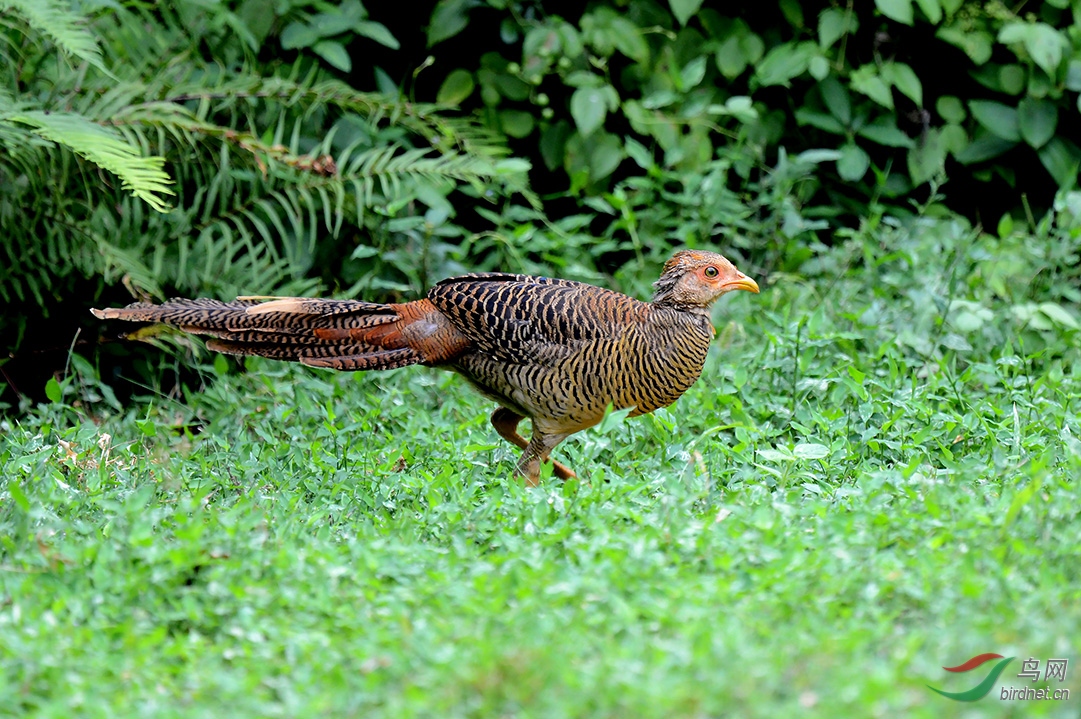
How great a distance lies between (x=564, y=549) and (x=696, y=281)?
1.58 m

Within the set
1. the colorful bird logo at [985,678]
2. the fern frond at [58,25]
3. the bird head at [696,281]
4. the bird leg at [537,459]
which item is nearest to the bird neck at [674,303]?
the bird head at [696,281]

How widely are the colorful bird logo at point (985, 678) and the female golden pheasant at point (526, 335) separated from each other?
78.1 inches

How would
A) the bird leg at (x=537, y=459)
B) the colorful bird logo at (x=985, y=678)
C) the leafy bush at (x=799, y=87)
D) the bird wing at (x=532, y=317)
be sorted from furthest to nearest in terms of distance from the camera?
the leafy bush at (x=799, y=87), the bird leg at (x=537, y=459), the bird wing at (x=532, y=317), the colorful bird logo at (x=985, y=678)

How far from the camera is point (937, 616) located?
292 cm

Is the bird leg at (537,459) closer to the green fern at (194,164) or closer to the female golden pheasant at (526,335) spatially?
the female golden pheasant at (526,335)

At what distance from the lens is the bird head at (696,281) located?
15.3ft

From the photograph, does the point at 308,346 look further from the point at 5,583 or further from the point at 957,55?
the point at 957,55

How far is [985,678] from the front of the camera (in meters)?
2.70

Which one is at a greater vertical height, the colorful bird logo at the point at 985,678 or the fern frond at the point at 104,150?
the fern frond at the point at 104,150

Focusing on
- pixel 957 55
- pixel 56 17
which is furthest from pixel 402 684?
pixel 957 55

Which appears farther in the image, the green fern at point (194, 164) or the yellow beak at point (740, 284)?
the green fern at point (194, 164)

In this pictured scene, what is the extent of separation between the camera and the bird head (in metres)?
4.67

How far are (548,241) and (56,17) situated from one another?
2.93 meters

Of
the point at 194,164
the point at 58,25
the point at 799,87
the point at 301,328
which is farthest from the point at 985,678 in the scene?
the point at 799,87
